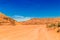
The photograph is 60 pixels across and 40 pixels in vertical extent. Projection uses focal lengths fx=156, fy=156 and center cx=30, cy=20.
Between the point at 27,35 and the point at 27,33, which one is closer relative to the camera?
the point at 27,35

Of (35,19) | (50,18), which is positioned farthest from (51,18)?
(35,19)

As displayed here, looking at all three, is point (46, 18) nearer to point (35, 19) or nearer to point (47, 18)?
point (47, 18)

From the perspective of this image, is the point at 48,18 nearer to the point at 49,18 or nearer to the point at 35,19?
the point at 49,18

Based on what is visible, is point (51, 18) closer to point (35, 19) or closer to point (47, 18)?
point (47, 18)

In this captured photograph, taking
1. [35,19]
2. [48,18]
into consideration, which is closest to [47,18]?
[48,18]

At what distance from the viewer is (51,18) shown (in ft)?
553

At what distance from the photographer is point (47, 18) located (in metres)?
170

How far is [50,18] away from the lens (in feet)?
559

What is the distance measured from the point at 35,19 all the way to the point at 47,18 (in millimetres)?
13728

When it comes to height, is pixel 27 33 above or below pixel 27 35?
above

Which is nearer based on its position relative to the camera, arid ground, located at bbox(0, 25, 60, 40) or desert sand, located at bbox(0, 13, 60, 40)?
arid ground, located at bbox(0, 25, 60, 40)

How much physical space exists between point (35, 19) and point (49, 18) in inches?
623

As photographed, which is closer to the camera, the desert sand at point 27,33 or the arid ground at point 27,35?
the arid ground at point 27,35

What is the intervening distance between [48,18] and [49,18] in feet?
4.10
